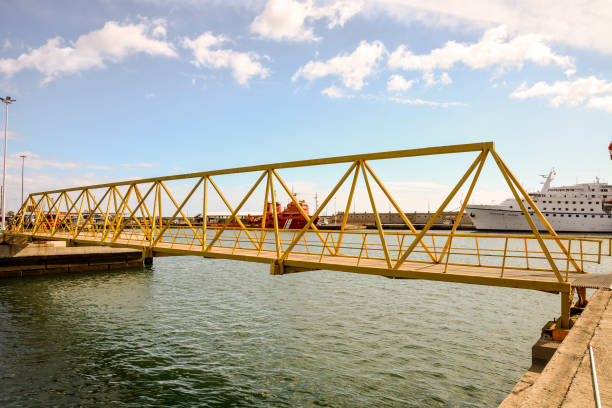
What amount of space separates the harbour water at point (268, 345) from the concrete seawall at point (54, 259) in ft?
18.1

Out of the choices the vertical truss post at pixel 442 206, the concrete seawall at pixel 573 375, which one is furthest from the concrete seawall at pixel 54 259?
the concrete seawall at pixel 573 375

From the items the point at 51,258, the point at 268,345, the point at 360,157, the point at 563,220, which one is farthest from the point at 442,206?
the point at 563,220

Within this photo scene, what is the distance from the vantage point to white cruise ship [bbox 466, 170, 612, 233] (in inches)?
3885

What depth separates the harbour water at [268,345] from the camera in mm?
11234

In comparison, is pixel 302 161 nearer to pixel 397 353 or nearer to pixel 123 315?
pixel 397 353

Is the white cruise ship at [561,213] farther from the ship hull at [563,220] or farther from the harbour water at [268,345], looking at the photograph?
the harbour water at [268,345]

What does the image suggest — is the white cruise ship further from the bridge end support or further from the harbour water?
the bridge end support

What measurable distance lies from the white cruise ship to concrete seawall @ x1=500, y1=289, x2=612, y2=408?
99824mm

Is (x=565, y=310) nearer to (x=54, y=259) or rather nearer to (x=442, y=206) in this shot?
(x=442, y=206)

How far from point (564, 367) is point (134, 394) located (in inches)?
451

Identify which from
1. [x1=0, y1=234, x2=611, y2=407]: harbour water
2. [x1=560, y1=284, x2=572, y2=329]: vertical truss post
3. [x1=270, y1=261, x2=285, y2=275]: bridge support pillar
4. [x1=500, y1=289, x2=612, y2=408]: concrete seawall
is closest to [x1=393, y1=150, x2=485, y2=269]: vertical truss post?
[x1=560, y1=284, x2=572, y2=329]: vertical truss post

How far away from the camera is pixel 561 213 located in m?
99.2

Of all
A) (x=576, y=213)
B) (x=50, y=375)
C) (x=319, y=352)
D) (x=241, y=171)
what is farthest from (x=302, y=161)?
(x=576, y=213)

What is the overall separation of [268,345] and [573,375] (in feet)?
37.3
